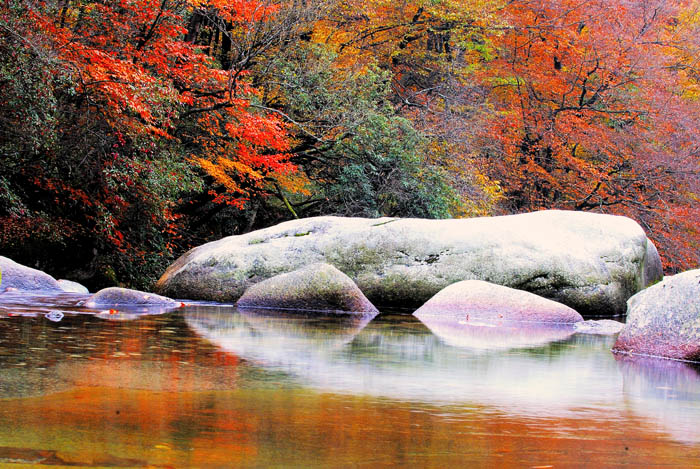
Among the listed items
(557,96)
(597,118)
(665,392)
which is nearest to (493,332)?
(665,392)

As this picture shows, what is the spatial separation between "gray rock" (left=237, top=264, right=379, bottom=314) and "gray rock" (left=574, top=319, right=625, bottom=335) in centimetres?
269

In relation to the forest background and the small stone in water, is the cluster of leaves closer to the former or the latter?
the forest background

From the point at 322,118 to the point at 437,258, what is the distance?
7.35m

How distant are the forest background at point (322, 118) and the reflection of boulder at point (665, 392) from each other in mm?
8966

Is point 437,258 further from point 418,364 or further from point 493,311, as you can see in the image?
point 418,364

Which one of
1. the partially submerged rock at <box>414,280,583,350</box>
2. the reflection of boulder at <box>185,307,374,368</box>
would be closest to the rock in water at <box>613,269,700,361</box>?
the partially submerged rock at <box>414,280,583,350</box>

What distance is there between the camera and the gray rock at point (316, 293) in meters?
10.5

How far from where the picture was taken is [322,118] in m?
18.3

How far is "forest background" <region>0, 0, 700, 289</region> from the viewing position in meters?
13.4

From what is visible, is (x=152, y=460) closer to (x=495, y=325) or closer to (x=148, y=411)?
(x=148, y=411)

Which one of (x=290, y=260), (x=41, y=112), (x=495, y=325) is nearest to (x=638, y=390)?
(x=495, y=325)

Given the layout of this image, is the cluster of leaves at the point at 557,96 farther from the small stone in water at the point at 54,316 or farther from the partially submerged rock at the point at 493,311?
the small stone in water at the point at 54,316

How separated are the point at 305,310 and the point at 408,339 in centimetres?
344

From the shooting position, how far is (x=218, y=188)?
62.4ft
